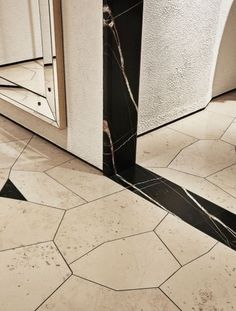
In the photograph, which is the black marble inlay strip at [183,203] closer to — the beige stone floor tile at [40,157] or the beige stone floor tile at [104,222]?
the beige stone floor tile at [104,222]

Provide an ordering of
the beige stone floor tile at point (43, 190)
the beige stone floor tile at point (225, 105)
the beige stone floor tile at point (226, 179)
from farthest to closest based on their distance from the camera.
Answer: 1. the beige stone floor tile at point (225, 105)
2. the beige stone floor tile at point (226, 179)
3. the beige stone floor tile at point (43, 190)

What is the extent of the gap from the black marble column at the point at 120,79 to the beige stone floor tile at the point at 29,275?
22.8 inches

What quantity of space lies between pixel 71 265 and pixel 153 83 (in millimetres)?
1167

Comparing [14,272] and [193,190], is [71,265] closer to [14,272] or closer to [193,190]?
[14,272]

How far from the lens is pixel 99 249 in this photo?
125 centimetres

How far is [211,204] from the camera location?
4.93 ft

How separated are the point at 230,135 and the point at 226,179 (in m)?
0.53

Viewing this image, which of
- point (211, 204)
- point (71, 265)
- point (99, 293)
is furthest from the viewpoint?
point (211, 204)

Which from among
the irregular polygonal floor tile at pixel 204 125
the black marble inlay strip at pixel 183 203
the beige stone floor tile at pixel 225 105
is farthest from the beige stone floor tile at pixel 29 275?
the beige stone floor tile at pixel 225 105

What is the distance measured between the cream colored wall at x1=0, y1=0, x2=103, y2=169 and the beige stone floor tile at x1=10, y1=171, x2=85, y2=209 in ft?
0.79

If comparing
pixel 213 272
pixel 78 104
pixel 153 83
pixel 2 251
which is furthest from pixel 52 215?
pixel 153 83

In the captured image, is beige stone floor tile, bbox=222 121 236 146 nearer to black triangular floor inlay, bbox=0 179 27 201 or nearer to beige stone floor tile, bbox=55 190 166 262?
beige stone floor tile, bbox=55 190 166 262

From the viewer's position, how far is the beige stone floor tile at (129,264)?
1125 mm

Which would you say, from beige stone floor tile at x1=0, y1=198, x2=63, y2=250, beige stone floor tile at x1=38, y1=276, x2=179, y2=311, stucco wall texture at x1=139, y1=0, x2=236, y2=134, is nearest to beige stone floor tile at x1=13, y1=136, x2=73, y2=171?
beige stone floor tile at x1=0, y1=198, x2=63, y2=250
